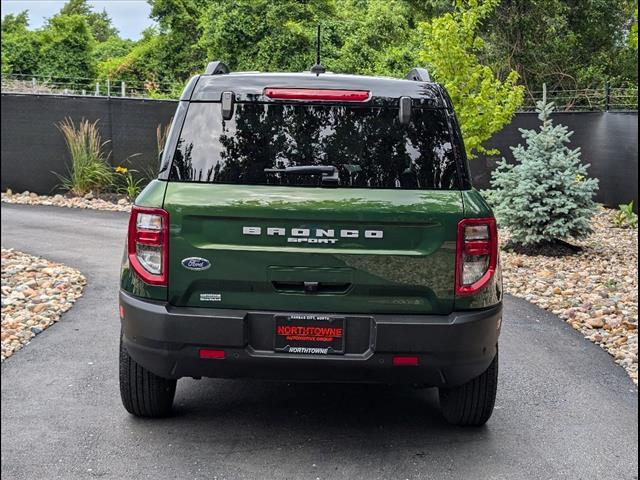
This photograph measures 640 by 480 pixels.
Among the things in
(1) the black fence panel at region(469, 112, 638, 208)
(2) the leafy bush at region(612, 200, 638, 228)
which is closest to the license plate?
(2) the leafy bush at region(612, 200, 638, 228)

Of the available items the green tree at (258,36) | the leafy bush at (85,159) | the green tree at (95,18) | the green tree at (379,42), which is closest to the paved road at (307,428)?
the leafy bush at (85,159)

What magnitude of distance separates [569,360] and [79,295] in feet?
15.2

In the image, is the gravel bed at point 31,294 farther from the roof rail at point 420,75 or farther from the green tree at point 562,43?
the green tree at point 562,43

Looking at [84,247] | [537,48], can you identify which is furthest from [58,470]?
[537,48]

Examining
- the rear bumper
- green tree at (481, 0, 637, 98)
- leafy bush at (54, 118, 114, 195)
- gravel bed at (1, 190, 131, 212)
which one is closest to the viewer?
the rear bumper

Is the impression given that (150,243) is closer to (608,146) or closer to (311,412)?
(311,412)

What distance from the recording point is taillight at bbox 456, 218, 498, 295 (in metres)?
3.92

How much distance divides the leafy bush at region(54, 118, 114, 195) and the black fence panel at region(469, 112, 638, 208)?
8.31 metres

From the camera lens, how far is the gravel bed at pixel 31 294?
6.50 meters

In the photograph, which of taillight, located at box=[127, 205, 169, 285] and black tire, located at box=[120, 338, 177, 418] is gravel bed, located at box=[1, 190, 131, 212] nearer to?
black tire, located at box=[120, 338, 177, 418]

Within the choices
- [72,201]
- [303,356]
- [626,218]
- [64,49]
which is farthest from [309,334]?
[64,49]

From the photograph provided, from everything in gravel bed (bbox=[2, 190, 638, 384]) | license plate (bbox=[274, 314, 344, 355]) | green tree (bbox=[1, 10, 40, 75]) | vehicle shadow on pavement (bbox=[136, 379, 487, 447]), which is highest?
green tree (bbox=[1, 10, 40, 75])

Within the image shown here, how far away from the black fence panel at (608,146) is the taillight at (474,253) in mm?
11660

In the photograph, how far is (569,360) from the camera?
245 inches
